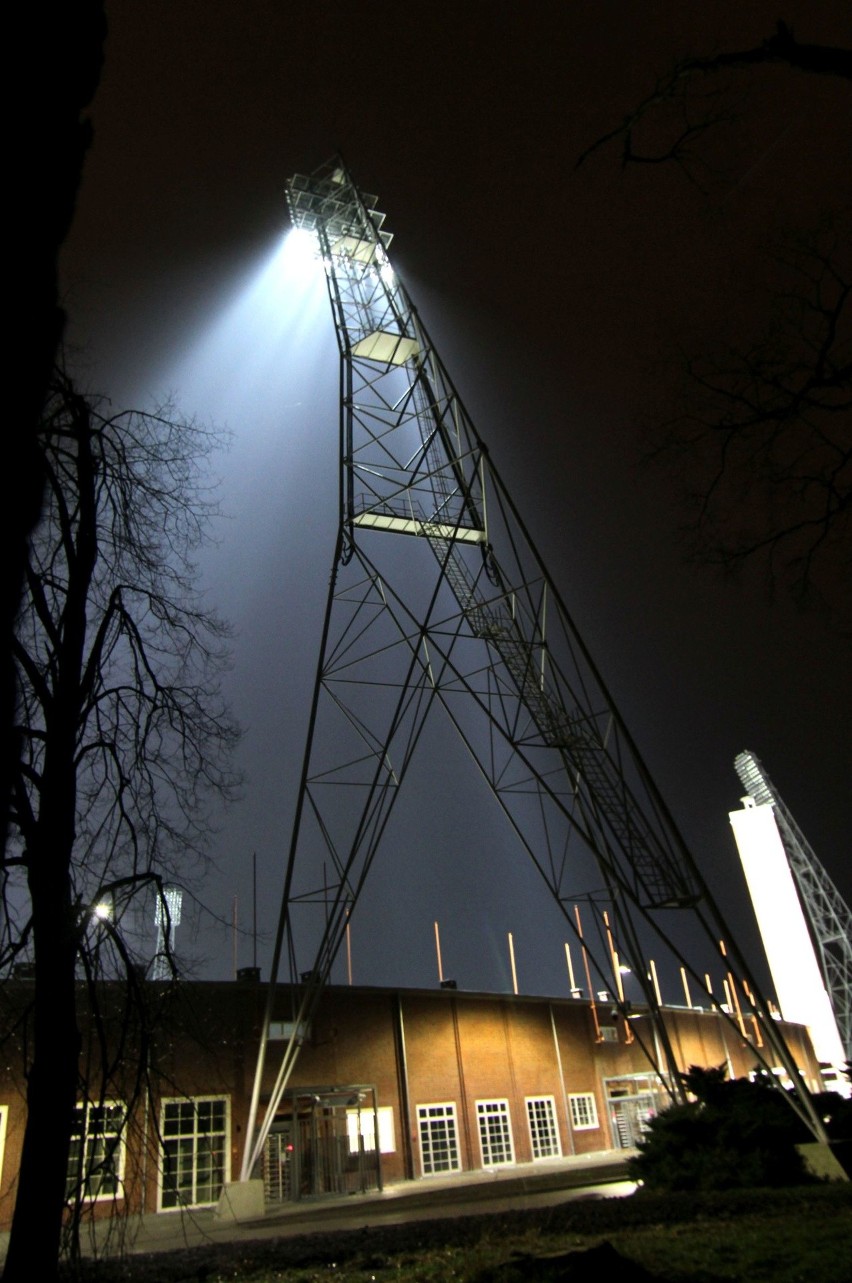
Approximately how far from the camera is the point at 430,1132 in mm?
24141

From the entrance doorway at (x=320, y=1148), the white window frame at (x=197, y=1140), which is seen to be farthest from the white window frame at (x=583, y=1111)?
the white window frame at (x=197, y=1140)

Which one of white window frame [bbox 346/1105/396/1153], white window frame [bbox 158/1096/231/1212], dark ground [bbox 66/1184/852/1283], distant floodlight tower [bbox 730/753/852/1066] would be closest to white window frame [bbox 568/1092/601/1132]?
white window frame [bbox 346/1105/396/1153]

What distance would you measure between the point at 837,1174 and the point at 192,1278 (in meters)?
9.40

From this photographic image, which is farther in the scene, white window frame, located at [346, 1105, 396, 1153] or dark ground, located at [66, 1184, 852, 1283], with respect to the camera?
white window frame, located at [346, 1105, 396, 1153]

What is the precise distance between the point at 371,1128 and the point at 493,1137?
16.1 feet

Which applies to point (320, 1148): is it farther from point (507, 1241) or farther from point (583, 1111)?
point (507, 1241)

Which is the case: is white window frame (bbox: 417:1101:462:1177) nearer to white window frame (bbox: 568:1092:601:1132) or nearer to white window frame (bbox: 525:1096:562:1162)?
white window frame (bbox: 525:1096:562:1162)

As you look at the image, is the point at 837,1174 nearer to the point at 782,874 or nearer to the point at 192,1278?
the point at 192,1278

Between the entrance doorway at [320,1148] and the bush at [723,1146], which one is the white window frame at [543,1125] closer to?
the entrance doorway at [320,1148]

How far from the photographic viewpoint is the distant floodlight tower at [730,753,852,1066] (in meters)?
55.5

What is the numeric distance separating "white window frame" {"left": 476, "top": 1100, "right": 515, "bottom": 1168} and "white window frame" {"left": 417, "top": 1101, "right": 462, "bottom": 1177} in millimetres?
1061

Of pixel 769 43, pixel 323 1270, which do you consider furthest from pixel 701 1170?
pixel 769 43

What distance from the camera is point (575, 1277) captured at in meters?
6.07

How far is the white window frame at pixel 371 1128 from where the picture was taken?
22000 mm
